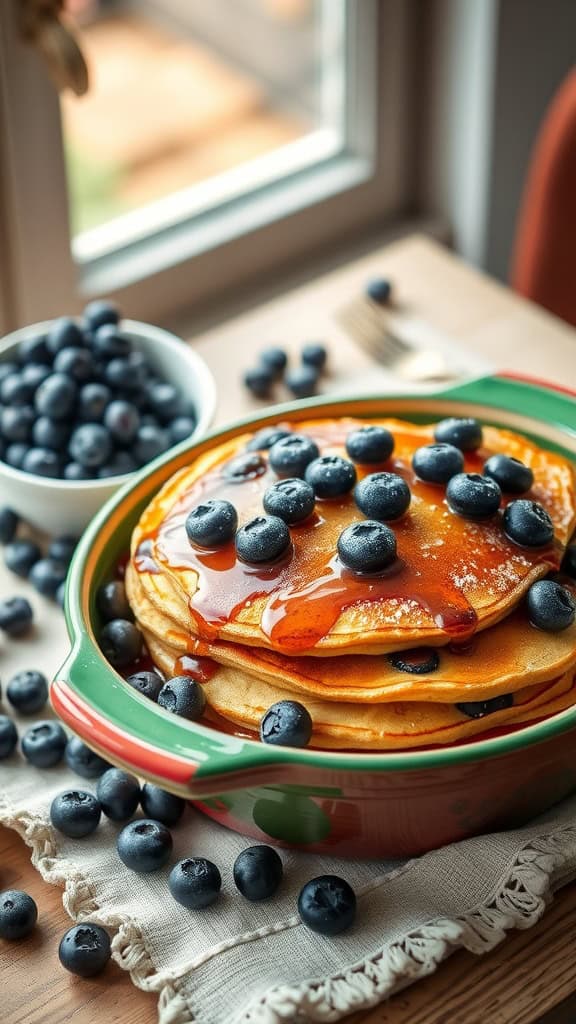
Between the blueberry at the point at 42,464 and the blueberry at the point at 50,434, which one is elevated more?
the blueberry at the point at 50,434

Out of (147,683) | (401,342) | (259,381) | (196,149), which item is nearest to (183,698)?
(147,683)

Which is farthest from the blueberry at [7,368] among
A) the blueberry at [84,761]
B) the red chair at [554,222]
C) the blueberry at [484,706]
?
the red chair at [554,222]

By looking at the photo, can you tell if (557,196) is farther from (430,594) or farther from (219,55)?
(430,594)

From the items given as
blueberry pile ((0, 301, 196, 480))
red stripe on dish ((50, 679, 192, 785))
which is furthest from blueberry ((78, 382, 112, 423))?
red stripe on dish ((50, 679, 192, 785))

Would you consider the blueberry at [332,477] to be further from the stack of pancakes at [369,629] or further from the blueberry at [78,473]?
the blueberry at [78,473]

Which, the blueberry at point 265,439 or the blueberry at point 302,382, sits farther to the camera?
the blueberry at point 302,382

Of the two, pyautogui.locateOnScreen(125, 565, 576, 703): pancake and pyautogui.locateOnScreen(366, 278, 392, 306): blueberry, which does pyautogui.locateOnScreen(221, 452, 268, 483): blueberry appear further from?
pyautogui.locateOnScreen(366, 278, 392, 306): blueberry
